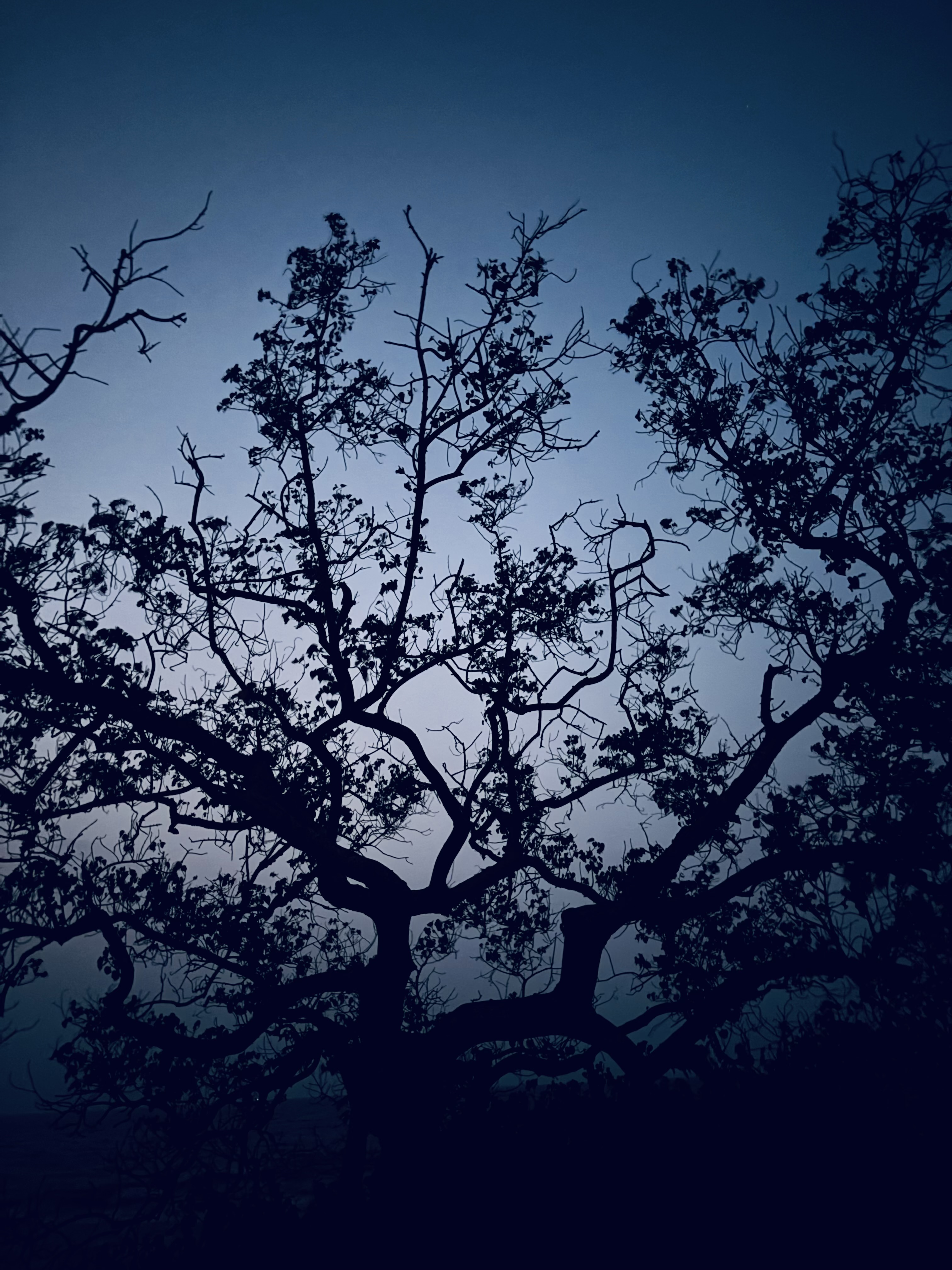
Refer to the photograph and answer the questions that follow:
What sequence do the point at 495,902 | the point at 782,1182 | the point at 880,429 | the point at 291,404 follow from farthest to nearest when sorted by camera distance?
the point at 495,902
the point at 291,404
the point at 880,429
the point at 782,1182

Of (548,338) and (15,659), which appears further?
(548,338)

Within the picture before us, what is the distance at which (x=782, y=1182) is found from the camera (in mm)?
3953

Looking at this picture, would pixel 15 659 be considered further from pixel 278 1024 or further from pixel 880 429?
pixel 880 429

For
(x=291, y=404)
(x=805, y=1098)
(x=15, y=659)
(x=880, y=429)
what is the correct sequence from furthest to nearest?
(x=291, y=404) → (x=880, y=429) → (x=15, y=659) → (x=805, y=1098)

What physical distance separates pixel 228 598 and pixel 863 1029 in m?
8.24

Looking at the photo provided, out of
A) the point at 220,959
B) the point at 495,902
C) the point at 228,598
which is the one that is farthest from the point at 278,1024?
the point at 228,598

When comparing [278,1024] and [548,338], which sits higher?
[548,338]

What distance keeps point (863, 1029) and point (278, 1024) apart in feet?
22.7

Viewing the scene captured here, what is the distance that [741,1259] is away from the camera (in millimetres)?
3633

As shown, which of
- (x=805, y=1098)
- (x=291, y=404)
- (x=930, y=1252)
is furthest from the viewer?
(x=291, y=404)

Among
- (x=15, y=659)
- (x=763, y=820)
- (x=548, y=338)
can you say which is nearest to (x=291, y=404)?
(x=548, y=338)

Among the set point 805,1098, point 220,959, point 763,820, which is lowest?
point 805,1098

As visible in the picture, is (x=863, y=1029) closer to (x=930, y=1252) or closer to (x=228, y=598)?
(x=930, y=1252)

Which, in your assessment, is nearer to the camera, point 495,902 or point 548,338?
point 548,338
